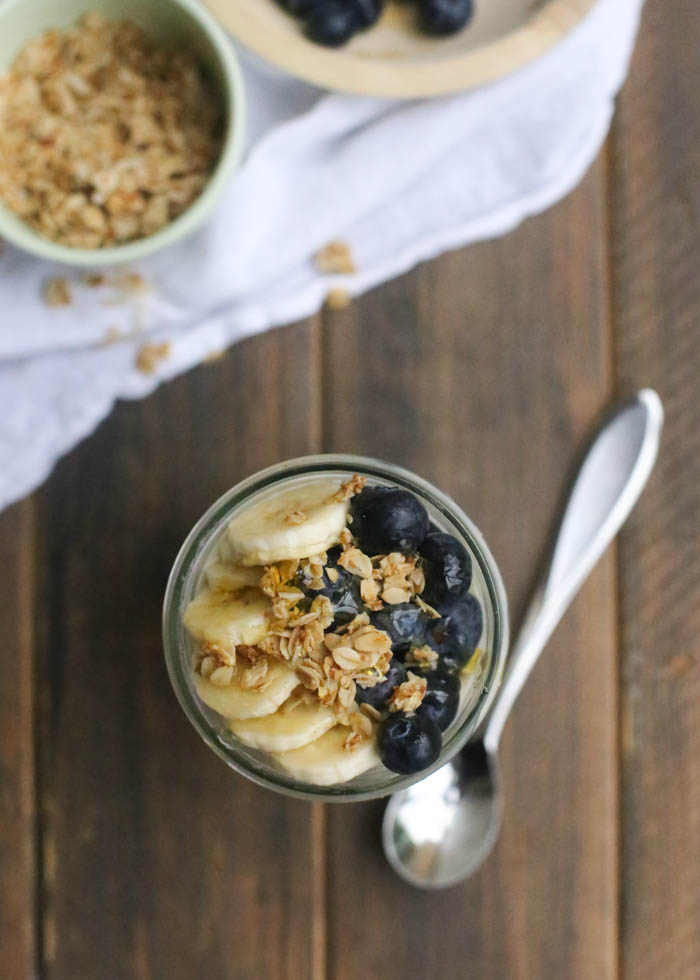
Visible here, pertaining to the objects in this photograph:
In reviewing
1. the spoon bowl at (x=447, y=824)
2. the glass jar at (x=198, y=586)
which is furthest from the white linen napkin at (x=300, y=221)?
the spoon bowl at (x=447, y=824)

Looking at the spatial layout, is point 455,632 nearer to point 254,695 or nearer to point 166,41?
point 254,695

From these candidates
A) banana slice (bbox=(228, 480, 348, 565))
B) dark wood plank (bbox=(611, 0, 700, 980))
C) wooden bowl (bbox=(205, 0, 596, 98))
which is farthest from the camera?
dark wood plank (bbox=(611, 0, 700, 980))

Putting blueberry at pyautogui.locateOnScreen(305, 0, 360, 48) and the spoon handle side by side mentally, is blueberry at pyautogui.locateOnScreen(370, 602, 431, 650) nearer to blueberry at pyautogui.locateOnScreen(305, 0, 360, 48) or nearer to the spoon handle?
the spoon handle

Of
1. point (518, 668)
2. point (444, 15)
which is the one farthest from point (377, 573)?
point (444, 15)

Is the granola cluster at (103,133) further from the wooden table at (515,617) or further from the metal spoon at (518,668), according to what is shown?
the metal spoon at (518,668)

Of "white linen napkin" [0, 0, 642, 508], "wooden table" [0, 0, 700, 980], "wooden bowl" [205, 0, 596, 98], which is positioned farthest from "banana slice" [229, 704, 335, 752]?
"wooden bowl" [205, 0, 596, 98]

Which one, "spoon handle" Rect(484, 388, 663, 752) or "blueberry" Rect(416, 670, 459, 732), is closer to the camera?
"blueberry" Rect(416, 670, 459, 732)
